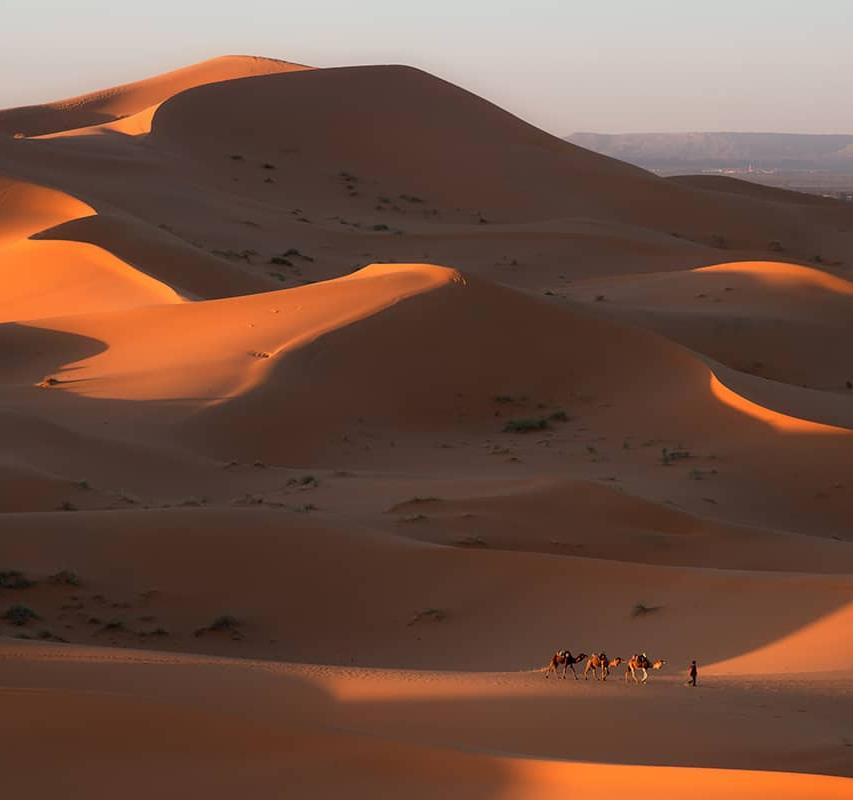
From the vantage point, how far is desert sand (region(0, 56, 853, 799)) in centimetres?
654

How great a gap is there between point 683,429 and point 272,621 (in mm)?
8971

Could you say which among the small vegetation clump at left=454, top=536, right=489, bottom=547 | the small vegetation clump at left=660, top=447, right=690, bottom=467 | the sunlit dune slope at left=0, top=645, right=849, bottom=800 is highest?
the sunlit dune slope at left=0, top=645, right=849, bottom=800

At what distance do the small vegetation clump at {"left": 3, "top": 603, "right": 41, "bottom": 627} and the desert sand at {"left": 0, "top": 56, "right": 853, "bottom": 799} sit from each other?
24 millimetres

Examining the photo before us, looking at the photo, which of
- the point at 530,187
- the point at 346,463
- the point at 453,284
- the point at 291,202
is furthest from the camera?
the point at 530,187

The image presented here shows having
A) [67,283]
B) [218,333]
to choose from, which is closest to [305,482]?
[218,333]

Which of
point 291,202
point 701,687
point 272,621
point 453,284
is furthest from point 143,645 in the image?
point 291,202

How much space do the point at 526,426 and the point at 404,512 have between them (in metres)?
5.83

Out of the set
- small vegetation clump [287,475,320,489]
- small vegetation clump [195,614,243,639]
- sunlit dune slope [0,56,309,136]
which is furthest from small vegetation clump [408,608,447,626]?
sunlit dune slope [0,56,309,136]

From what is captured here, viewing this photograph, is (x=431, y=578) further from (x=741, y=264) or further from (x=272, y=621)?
(x=741, y=264)

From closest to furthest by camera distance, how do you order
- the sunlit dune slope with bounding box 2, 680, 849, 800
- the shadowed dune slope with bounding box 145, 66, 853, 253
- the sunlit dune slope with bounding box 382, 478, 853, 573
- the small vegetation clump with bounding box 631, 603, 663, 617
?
the sunlit dune slope with bounding box 2, 680, 849, 800, the small vegetation clump with bounding box 631, 603, 663, 617, the sunlit dune slope with bounding box 382, 478, 853, 573, the shadowed dune slope with bounding box 145, 66, 853, 253

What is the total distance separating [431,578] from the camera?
11.9m

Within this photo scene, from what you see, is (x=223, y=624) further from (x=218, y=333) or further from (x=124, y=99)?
(x=124, y=99)

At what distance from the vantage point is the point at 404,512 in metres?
14.4

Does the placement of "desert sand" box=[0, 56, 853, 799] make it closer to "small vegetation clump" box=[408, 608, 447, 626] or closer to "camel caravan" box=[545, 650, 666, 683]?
"small vegetation clump" box=[408, 608, 447, 626]
